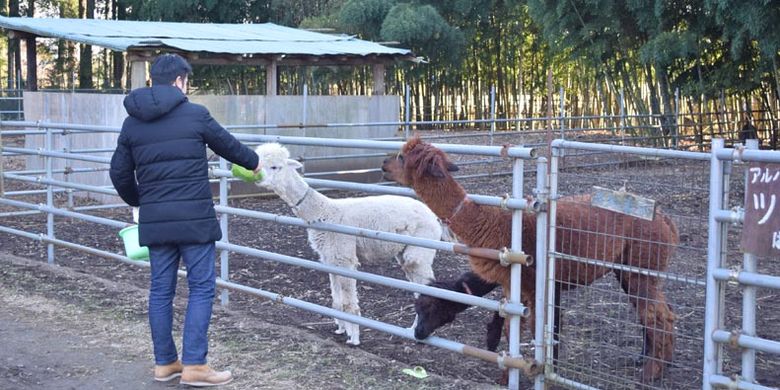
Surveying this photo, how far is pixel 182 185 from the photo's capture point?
4852 millimetres

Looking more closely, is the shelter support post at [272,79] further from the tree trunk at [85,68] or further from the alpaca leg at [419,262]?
the tree trunk at [85,68]

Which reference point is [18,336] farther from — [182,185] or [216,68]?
[216,68]

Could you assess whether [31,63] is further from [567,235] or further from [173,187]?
[567,235]

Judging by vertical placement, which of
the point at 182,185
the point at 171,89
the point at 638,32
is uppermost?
the point at 638,32

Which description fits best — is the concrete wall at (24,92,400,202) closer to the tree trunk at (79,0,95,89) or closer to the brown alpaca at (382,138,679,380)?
A: the brown alpaca at (382,138,679,380)

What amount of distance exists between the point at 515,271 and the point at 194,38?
12771 millimetres

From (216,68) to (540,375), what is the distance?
24.4 metres

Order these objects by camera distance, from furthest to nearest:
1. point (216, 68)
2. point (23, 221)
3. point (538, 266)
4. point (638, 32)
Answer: point (216, 68), point (638, 32), point (23, 221), point (538, 266)

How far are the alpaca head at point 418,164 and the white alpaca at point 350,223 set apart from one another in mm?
1334

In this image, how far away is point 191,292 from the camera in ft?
16.6

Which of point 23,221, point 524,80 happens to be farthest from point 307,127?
point 524,80

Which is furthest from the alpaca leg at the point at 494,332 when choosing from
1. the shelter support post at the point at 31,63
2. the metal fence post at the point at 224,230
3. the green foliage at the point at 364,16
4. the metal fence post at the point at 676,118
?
the green foliage at the point at 364,16

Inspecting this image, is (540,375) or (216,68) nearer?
(540,375)

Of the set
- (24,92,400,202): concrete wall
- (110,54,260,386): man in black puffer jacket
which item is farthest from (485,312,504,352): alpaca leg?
(24,92,400,202): concrete wall
